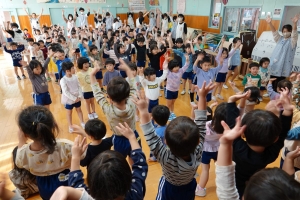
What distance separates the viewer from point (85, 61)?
3602mm

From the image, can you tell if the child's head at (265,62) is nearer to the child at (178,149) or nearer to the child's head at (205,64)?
the child's head at (205,64)

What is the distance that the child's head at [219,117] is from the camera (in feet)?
5.90

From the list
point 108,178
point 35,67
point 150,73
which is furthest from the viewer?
point 150,73

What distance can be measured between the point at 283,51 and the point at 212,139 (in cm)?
346

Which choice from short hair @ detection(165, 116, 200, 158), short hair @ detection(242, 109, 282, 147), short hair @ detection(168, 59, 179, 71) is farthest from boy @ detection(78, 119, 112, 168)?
short hair @ detection(168, 59, 179, 71)

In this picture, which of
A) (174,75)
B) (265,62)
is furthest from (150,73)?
(265,62)

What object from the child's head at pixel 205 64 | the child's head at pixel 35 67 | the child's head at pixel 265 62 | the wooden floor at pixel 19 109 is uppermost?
the child's head at pixel 35 67

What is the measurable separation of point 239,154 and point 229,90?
173 inches

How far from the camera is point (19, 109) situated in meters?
4.54

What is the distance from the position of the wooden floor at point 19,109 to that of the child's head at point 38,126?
4.34 ft

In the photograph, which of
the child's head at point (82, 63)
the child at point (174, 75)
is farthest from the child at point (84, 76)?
the child at point (174, 75)

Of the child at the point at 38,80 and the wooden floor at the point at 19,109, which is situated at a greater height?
the child at the point at 38,80

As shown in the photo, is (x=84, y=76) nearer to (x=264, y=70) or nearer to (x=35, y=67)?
(x=35, y=67)

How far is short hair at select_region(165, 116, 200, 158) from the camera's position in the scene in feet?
3.97
